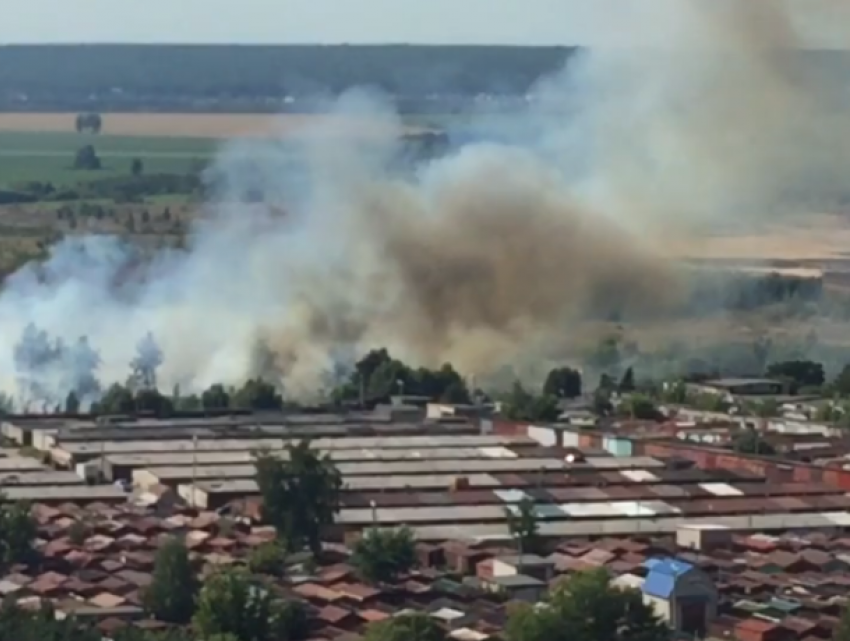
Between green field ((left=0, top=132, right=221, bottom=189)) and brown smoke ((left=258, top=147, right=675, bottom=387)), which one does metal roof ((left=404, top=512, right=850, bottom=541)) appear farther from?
green field ((left=0, top=132, right=221, bottom=189))

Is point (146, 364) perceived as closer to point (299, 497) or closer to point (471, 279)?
point (471, 279)

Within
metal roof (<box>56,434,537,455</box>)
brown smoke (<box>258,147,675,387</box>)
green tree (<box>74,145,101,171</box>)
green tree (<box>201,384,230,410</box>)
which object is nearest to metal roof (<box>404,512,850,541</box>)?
metal roof (<box>56,434,537,455</box>)

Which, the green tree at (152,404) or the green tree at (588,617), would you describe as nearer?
the green tree at (588,617)

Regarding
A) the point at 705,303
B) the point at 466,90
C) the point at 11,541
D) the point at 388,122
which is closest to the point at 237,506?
the point at 11,541

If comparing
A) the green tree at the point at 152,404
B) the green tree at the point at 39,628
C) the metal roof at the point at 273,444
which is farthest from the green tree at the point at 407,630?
the green tree at the point at 152,404

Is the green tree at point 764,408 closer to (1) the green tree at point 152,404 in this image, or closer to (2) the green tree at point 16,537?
(1) the green tree at point 152,404

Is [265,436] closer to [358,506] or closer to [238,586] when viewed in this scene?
[358,506]

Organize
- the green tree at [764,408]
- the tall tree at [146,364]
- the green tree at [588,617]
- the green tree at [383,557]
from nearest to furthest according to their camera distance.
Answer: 1. the green tree at [588,617]
2. the green tree at [383,557]
3. the green tree at [764,408]
4. the tall tree at [146,364]
